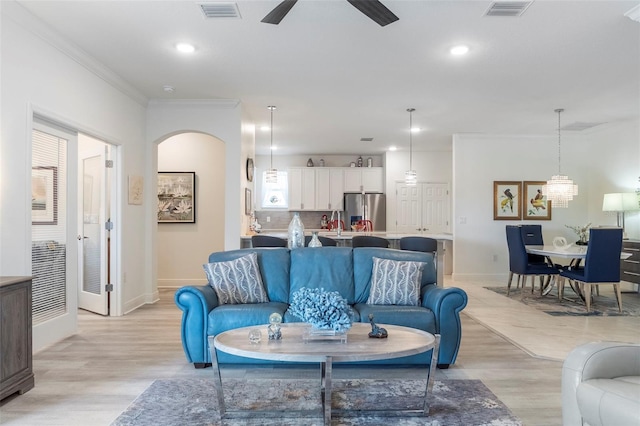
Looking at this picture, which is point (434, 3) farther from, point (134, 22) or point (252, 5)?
point (134, 22)

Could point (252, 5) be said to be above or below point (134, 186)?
above

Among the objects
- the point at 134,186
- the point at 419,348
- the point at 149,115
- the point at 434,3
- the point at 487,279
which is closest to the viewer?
the point at 419,348

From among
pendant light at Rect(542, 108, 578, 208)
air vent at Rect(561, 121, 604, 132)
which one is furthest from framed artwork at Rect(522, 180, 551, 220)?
pendant light at Rect(542, 108, 578, 208)

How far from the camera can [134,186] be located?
17.6 ft

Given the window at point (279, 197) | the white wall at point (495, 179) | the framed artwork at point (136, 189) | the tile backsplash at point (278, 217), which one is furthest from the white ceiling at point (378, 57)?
the tile backsplash at point (278, 217)

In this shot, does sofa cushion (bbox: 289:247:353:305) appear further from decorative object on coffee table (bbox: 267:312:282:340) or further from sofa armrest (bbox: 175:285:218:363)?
decorative object on coffee table (bbox: 267:312:282:340)

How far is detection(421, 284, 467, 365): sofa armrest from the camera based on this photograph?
322cm

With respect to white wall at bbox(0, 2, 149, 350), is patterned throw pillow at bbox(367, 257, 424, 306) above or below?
below

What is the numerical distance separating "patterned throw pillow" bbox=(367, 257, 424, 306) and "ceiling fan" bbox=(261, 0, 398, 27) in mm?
1891

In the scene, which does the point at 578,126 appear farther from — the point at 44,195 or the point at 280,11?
the point at 44,195

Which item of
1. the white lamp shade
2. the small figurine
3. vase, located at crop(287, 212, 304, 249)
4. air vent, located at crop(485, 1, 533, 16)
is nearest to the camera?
the small figurine

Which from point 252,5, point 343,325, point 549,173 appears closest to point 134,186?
point 252,5

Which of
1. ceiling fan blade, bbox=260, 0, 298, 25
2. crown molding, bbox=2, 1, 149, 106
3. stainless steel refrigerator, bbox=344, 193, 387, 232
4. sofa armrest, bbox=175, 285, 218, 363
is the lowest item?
sofa armrest, bbox=175, 285, 218, 363

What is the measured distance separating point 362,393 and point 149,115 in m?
4.62
